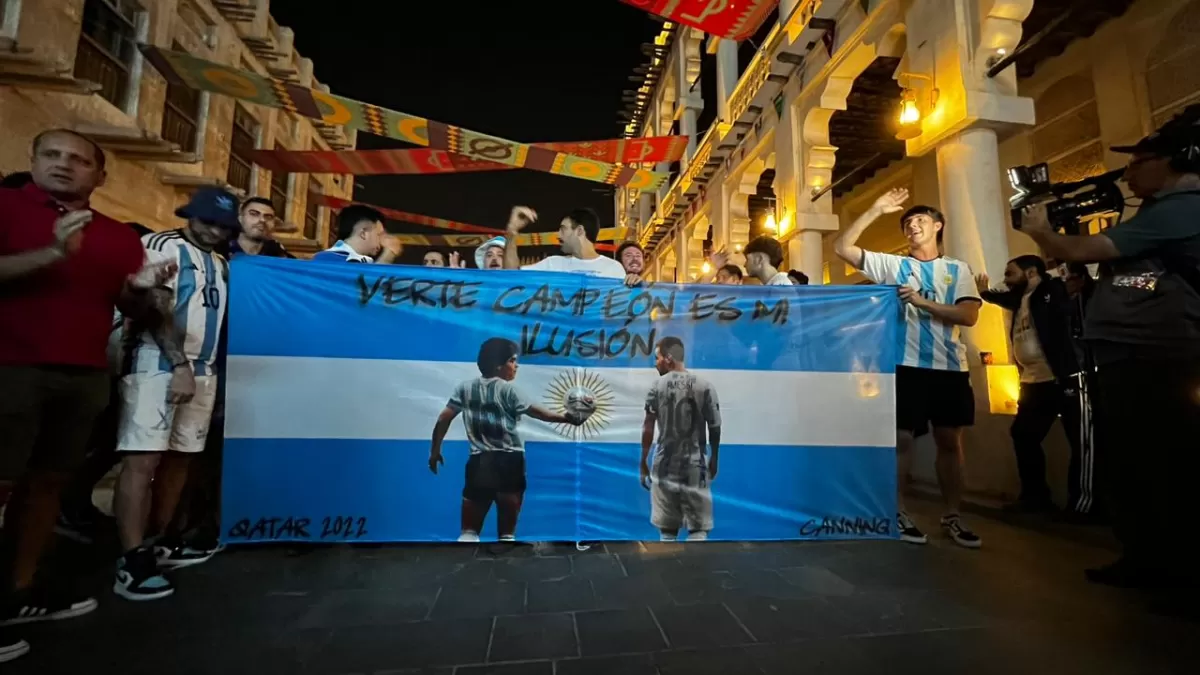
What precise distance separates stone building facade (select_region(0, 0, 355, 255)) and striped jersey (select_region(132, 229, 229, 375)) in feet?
20.9

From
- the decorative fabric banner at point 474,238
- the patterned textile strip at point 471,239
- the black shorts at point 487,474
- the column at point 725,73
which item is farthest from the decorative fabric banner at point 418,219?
the black shorts at point 487,474

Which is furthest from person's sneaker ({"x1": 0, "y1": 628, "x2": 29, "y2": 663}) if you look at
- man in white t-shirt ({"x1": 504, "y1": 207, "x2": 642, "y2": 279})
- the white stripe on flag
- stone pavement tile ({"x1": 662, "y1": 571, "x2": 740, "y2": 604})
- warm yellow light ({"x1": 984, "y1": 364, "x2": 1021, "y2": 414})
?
warm yellow light ({"x1": 984, "y1": 364, "x2": 1021, "y2": 414})

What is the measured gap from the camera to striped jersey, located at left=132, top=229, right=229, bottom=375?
2.43 metres

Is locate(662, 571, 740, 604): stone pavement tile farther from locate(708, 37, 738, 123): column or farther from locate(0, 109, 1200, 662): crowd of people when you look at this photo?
locate(708, 37, 738, 123): column

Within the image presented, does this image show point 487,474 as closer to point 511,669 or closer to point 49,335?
point 511,669

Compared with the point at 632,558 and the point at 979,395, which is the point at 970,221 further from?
the point at 632,558

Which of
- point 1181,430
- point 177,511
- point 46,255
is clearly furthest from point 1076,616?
point 177,511

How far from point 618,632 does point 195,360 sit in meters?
2.31

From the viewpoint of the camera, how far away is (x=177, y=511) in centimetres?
276

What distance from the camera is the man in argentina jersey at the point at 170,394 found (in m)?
2.26

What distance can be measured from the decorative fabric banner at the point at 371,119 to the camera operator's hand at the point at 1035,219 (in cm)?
671

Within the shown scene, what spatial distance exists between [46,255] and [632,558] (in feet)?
8.48

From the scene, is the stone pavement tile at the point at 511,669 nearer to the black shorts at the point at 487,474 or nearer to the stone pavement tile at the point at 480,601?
the stone pavement tile at the point at 480,601

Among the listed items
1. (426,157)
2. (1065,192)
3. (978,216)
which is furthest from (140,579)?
(426,157)
